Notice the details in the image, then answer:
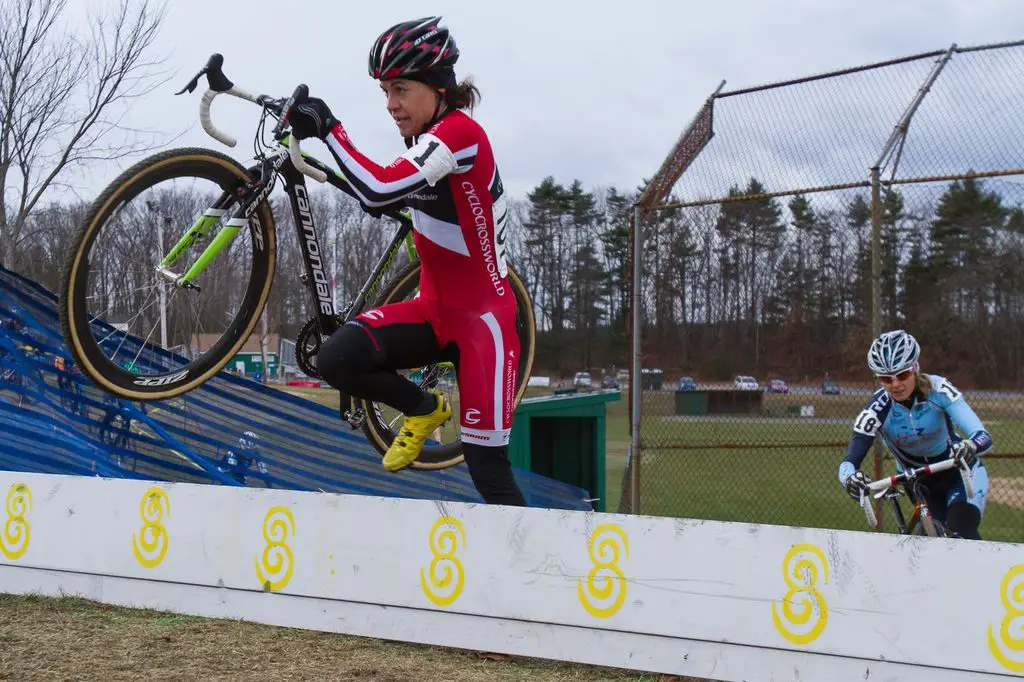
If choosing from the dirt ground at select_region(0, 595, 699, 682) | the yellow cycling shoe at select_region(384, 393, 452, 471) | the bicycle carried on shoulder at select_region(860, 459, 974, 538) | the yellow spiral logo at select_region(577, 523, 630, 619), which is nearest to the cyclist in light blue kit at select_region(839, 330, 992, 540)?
the bicycle carried on shoulder at select_region(860, 459, 974, 538)

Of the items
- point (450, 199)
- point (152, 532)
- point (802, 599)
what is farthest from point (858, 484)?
point (152, 532)

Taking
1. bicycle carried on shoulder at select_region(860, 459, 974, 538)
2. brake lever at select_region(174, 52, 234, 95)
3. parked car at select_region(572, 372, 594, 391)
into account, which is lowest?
bicycle carried on shoulder at select_region(860, 459, 974, 538)

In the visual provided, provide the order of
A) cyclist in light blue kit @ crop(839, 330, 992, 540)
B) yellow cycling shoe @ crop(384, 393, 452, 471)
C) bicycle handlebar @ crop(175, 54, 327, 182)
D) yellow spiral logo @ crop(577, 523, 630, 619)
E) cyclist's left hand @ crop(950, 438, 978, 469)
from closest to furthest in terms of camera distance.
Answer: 1. yellow spiral logo @ crop(577, 523, 630, 619)
2. bicycle handlebar @ crop(175, 54, 327, 182)
3. yellow cycling shoe @ crop(384, 393, 452, 471)
4. cyclist's left hand @ crop(950, 438, 978, 469)
5. cyclist in light blue kit @ crop(839, 330, 992, 540)

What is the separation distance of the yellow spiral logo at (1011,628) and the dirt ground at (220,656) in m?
0.99

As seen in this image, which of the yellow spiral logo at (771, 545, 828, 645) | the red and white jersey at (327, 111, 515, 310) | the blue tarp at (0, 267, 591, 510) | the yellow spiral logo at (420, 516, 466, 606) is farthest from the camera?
the blue tarp at (0, 267, 591, 510)

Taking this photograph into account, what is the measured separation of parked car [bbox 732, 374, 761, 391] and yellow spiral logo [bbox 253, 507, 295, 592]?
5.21 meters

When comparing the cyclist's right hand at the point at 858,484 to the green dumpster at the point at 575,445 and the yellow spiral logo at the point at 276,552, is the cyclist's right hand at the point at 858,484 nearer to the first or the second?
the yellow spiral logo at the point at 276,552

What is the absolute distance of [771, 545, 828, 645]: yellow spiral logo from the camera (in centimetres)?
333

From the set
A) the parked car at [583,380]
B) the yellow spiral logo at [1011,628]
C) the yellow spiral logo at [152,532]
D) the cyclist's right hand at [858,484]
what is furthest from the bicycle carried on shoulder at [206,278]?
the parked car at [583,380]

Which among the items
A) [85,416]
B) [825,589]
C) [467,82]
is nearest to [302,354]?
[467,82]

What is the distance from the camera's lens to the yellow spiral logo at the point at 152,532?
14.7ft

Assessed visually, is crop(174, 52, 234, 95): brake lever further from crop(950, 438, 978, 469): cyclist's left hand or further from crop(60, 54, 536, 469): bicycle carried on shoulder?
crop(950, 438, 978, 469): cyclist's left hand

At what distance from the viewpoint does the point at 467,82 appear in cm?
423

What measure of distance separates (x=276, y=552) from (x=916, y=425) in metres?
3.12
